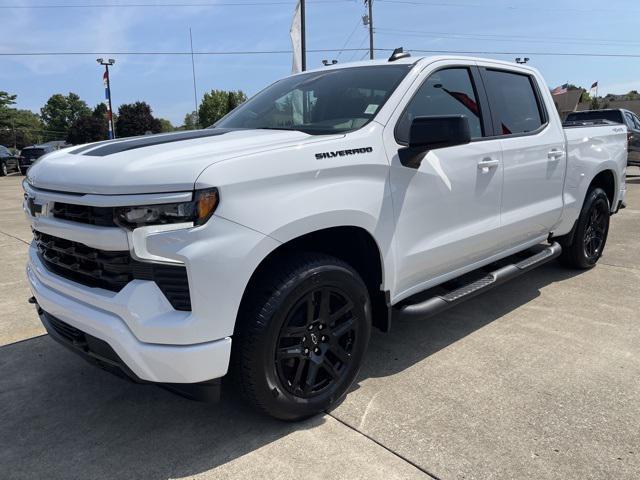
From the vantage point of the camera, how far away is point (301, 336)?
2.64 m

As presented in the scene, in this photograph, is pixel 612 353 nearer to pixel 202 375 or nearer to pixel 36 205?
pixel 202 375

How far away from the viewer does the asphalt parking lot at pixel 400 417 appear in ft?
7.95

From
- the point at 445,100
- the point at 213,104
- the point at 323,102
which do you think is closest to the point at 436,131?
the point at 445,100

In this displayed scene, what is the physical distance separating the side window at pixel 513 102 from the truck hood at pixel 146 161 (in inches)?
69.9

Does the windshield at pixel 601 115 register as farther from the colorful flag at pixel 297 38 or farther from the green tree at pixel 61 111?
the green tree at pixel 61 111

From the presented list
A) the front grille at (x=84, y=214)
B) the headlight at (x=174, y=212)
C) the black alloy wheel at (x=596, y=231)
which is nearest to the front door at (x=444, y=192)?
the headlight at (x=174, y=212)

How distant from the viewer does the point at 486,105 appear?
3.78m

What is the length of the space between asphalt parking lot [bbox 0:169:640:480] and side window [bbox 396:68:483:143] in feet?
4.81

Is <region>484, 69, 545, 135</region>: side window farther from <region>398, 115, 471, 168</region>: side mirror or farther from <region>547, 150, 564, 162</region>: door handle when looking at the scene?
<region>398, 115, 471, 168</region>: side mirror

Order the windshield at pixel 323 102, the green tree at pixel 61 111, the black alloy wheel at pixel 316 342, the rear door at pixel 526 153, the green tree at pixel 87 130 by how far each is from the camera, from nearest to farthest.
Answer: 1. the black alloy wheel at pixel 316 342
2. the windshield at pixel 323 102
3. the rear door at pixel 526 153
4. the green tree at pixel 87 130
5. the green tree at pixel 61 111

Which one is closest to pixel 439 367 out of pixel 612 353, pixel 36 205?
pixel 612 353

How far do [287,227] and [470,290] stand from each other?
1661 mm

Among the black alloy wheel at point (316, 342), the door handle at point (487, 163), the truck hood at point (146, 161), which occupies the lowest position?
the black alloy wheel at point (316, 342)

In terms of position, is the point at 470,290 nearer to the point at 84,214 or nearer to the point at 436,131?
the point at 436,131
